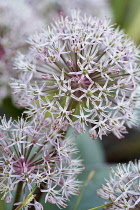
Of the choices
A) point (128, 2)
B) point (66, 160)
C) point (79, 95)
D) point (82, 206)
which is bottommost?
point (82, 206)

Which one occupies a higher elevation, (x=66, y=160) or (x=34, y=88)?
(x=34, y=88)

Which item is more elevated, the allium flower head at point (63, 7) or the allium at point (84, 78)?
the allium flower head at point (63, 7)

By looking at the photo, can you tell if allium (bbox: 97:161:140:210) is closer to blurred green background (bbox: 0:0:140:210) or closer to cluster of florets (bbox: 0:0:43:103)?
blurred green background (bbox: 0:0:140:210)

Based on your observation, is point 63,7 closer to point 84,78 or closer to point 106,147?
point 106,147

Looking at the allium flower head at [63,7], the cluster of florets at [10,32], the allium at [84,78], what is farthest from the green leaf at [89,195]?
the allium flower head at [63,7]

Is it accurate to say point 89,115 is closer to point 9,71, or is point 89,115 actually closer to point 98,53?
point 98,53

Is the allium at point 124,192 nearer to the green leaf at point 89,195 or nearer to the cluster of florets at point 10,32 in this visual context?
the green leaf at point 89,195

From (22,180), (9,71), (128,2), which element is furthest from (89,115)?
(128,2)

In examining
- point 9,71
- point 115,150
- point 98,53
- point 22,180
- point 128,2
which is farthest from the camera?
point 128,2
